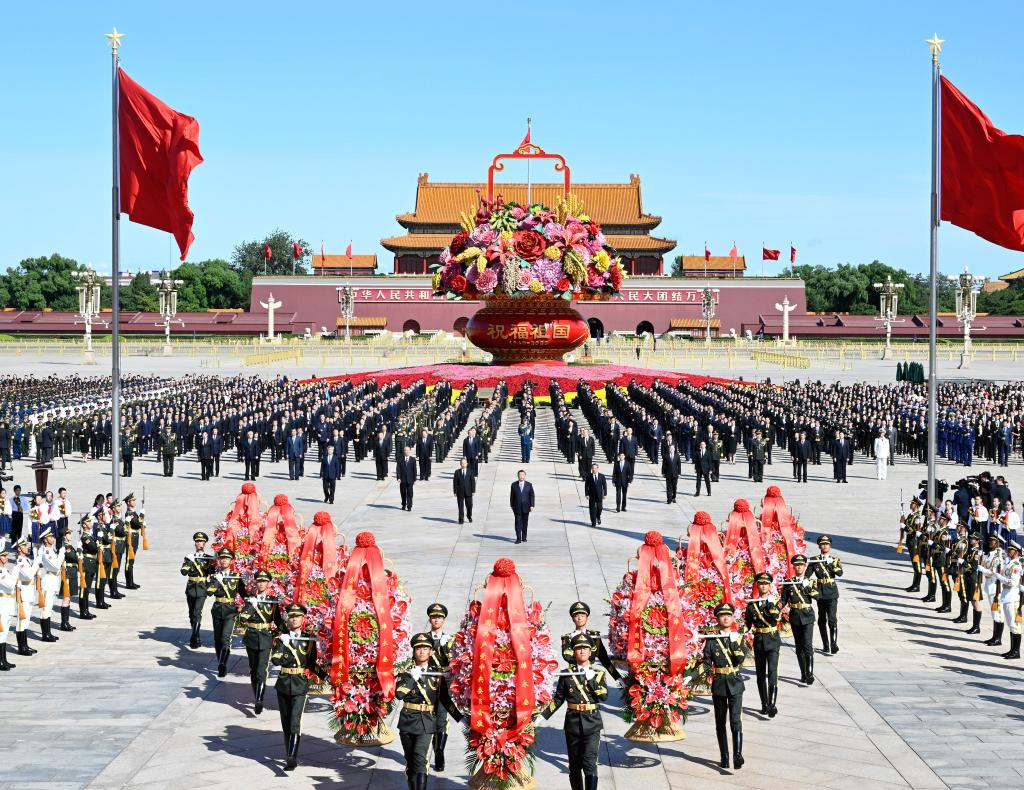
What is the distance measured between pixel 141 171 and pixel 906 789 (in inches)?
553

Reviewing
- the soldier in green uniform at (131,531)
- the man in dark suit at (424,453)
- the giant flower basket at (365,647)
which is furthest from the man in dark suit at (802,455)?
the giant flower basket at (365,647)

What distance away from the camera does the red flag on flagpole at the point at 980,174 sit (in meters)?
16.1

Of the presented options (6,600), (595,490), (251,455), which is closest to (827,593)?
(595,490)

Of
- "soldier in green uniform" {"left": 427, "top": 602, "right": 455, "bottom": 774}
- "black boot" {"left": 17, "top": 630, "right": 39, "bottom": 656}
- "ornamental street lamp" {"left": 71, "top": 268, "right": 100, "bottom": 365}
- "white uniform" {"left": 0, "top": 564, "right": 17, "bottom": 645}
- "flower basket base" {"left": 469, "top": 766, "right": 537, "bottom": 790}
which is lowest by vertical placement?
"black boot" {"left": 17, "top": 630, "right": 39, "bottom": 656}

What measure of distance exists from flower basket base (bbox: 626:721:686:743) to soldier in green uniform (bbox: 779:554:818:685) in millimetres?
2002

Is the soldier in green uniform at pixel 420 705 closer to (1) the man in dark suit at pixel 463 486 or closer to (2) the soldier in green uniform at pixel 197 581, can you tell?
(2) the soldier in green uniform at pixel 197 581

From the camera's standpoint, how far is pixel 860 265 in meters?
108

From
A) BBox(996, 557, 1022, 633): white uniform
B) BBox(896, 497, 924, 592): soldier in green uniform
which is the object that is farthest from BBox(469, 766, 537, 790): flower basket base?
BBox(896, 497, 924, 592): soldier in green uniform

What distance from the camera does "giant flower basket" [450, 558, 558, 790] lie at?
8.35 metres

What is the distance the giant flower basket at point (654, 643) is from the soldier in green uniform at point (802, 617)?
1914mm

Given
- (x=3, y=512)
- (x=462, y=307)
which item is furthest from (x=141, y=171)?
(x=462, y=307)

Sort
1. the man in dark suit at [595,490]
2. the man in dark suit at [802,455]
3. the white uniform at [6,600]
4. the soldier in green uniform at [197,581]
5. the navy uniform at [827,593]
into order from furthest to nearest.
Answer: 1. the man in dark suit at [802,455]
2. the man in dark suit at [595,490]
3. the soldier in green uniform at [197,581]
4. the navy uniform at [827,593]
5. the white uniform at [6,600]

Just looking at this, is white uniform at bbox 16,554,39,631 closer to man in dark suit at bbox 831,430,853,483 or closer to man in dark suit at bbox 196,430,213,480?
man in dark suit at bbox 196,430,213,480

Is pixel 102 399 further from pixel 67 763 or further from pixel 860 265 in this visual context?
pixel 860 265
